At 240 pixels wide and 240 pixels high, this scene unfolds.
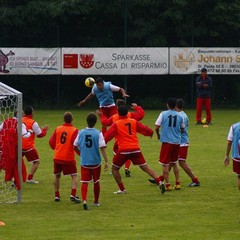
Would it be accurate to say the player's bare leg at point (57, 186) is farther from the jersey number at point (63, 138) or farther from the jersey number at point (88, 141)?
the jersey number at point (88, 141)

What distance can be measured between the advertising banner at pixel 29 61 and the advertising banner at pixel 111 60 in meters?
0.44

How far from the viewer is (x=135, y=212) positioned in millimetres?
13883

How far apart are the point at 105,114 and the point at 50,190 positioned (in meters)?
4.62

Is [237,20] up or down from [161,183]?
up

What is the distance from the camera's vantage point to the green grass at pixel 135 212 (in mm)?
12151

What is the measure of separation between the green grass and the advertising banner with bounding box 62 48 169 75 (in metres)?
17.7

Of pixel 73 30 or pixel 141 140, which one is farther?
pixel 73 30

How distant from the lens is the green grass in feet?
39.9

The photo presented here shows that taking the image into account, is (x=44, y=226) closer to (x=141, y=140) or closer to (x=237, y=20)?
(x=141, y=140)

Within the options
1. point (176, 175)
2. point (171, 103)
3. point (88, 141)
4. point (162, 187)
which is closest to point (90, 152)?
point (88, 141)

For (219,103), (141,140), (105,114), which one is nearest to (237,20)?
(219,103)

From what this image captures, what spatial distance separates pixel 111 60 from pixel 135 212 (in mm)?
23892

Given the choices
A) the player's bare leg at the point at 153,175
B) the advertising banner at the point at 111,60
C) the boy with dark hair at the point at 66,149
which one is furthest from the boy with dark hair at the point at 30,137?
the advertising banner at the point at 111,60

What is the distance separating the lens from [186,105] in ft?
129
